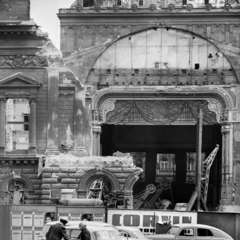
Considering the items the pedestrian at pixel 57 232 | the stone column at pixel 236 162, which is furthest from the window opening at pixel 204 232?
the stone column at pixel 236 162

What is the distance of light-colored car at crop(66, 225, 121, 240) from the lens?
105 ft

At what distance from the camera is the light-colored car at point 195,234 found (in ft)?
121

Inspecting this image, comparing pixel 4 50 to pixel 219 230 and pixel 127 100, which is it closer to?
pixel 127 100

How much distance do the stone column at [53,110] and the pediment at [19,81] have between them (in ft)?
2.47

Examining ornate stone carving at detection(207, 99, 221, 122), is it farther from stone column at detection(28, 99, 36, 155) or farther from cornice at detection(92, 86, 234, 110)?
stone column at detection(28, 99, 36, 155)

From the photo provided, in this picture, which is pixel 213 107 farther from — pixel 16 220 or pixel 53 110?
pixel 16 220

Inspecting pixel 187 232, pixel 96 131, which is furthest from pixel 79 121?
pixel 187 232

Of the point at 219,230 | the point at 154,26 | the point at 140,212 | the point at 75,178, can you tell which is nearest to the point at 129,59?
the point at 154,26

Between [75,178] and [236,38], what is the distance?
597 inches

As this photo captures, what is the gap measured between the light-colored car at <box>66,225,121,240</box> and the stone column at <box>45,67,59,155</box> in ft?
77.7

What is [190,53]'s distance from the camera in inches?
2527

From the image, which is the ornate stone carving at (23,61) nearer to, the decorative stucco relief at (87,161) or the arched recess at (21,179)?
the decorative stucco relief at (87,161)

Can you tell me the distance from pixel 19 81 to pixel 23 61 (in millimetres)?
1156

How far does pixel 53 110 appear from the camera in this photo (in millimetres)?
56719
